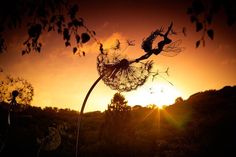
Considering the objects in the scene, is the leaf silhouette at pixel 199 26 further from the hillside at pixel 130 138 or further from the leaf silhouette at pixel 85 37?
the hillside at pixel 130 138

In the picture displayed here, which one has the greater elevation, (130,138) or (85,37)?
(85,37)

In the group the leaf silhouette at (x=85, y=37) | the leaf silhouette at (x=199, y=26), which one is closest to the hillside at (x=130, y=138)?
the leaf silhouette at (x=85, y=37)

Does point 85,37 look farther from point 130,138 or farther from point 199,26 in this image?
point 130,138

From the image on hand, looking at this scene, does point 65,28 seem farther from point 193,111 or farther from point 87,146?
point 193,111

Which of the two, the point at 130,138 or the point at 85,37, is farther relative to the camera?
the point at 130,138

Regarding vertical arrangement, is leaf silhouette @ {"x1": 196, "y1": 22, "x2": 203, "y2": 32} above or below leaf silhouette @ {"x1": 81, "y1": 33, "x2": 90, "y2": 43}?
below

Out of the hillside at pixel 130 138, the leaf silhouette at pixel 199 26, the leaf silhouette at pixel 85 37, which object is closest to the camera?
the leaf silhouette at pixel 199 26

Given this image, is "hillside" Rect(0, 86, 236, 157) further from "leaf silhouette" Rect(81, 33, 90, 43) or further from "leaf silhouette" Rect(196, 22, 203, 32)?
"leaf silhouette" Rect(196, 22, 203, 32)

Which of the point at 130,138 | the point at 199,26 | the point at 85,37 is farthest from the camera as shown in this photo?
the point at 130,138

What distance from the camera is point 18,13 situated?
3.94 metres

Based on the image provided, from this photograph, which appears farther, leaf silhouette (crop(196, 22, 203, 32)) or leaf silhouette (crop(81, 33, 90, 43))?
leaf silhouette (crop(81, 33, 90, 43))

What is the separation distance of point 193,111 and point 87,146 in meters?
31.8

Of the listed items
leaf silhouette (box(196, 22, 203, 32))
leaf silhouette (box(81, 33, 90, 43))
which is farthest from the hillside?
leaf silhouette (box(196, 22, 203, 32))

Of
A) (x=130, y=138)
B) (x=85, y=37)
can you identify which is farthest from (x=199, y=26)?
(x=130, y=138)
